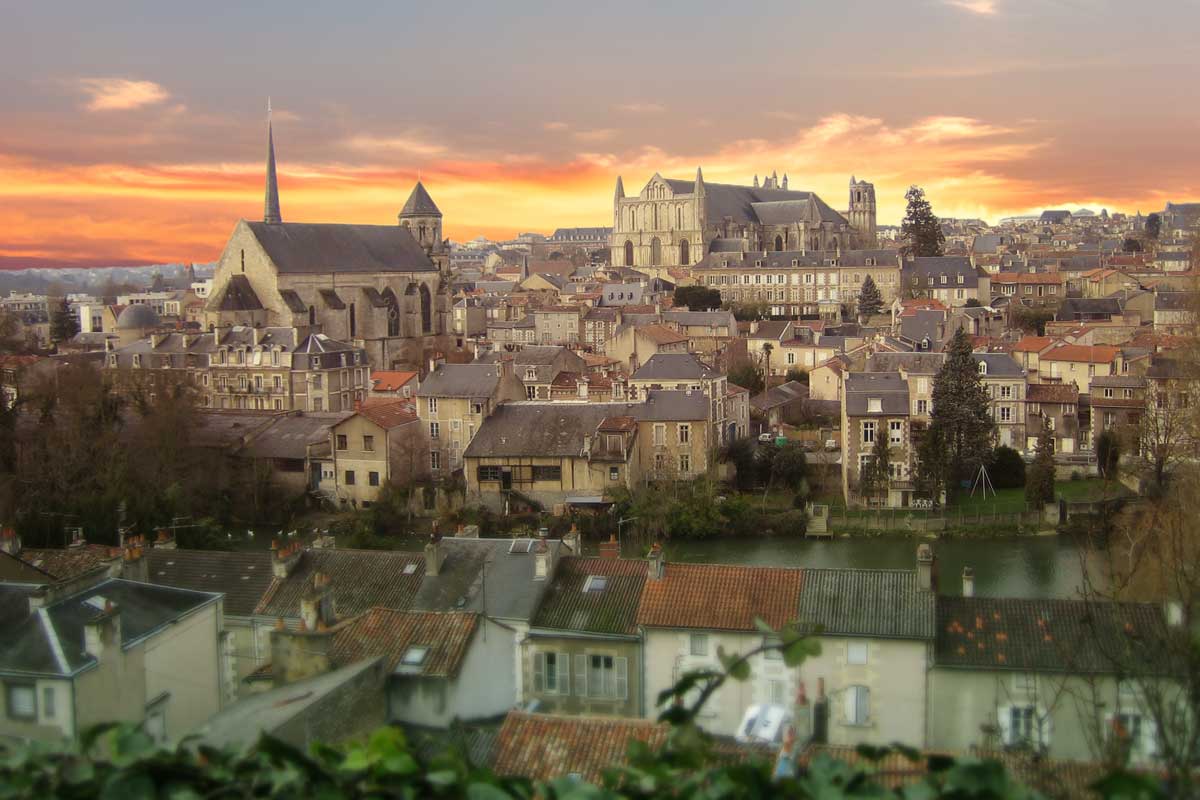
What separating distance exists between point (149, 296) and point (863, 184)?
52351 mm

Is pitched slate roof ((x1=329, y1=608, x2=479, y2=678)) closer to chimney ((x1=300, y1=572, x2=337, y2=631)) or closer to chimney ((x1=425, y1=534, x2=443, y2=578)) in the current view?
chimney ((x1=300, y1=572, x2=337, y2=631))

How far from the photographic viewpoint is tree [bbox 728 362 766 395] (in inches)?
1390

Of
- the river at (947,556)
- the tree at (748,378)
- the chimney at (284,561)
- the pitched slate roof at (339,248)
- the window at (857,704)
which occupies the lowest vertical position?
the river at (947,556)

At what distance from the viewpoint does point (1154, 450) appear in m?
22.6

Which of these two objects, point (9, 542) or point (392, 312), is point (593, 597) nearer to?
point (9, 542)

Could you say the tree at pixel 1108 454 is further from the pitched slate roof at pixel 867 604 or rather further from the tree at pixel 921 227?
the tree at pixel 921 227

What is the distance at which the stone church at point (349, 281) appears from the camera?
40375mm

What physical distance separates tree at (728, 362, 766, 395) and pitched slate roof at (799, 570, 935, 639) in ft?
79.7

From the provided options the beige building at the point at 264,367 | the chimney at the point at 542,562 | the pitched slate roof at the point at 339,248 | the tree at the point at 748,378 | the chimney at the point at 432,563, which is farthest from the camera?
the pitched slate roof at the point at 339,248

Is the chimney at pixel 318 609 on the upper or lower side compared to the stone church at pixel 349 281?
lower

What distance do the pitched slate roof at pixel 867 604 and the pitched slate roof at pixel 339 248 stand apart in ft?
109

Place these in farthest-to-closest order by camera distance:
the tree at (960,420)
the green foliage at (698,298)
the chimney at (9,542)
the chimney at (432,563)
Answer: the green foliage at (698,298), the tree at (960,420), the chimney at (9,542), the chimney at (432,563)

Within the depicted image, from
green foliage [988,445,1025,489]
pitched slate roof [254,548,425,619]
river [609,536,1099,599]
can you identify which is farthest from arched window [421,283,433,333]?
pitched slate roof [254,548,425,619]

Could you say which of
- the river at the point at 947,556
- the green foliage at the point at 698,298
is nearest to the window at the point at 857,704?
the river at the point at 947,556
